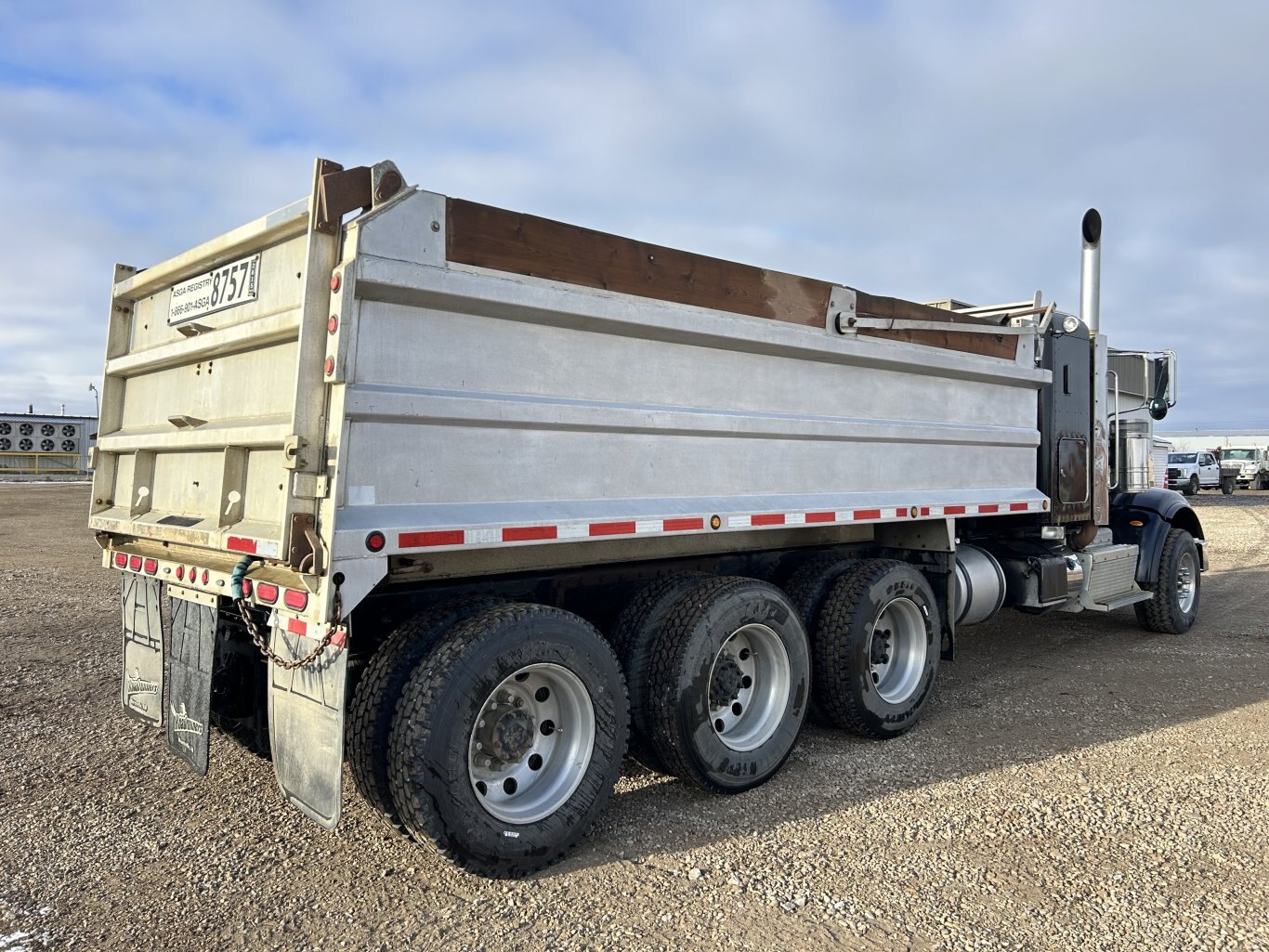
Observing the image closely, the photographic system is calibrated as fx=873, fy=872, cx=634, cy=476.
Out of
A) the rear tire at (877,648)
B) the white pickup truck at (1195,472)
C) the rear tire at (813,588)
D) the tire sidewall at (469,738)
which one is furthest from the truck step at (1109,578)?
the white pickup truck at (1195,472)

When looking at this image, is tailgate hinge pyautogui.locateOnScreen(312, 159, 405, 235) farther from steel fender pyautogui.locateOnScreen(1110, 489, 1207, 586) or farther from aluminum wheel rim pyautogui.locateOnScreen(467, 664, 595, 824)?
steel fender pyautogui.locateOnScreen(1110, 489, 1207, 586)

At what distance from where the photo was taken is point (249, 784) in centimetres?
447

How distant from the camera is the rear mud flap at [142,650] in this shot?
441cm

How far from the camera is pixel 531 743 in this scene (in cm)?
380

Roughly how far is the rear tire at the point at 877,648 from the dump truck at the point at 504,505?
0.06 ft

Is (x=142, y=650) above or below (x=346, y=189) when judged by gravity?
below

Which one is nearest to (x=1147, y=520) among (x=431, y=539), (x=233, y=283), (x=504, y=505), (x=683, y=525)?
(x=683, y=525)

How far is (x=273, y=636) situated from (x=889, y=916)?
8.78 ft

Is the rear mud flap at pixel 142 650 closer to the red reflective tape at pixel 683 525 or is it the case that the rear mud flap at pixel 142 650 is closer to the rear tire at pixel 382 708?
the rear tire at pixel 382 708

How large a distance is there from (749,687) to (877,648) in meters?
1.13

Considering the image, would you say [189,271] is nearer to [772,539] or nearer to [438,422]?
[438,422]

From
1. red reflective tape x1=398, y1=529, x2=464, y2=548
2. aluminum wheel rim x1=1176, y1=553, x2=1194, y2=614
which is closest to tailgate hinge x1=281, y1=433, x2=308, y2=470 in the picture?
red reflective tape x1=398, y1=529, x2=464, y2=548

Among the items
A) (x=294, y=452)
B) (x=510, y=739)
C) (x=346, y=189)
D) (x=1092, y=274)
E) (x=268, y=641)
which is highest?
(x=1092, y=274)

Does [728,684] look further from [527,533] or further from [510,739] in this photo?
[527,533]
